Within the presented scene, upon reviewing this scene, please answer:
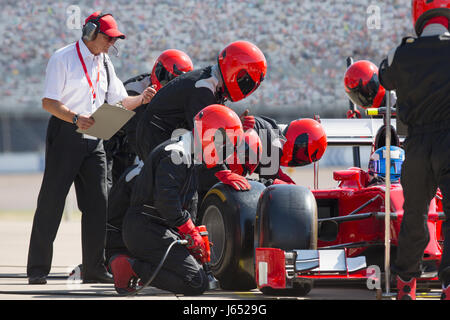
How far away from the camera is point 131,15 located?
26.1 m

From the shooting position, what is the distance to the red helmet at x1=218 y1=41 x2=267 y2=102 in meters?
5.55

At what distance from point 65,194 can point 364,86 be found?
259 centimetres

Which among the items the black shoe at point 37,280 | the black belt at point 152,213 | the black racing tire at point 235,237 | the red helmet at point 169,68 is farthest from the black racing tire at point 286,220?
the red helmet at point 169,68

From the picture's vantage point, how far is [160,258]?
475cm

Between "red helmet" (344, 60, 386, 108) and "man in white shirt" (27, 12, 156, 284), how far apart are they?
6.82 feet

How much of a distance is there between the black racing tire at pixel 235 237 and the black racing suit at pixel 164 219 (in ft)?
0.59

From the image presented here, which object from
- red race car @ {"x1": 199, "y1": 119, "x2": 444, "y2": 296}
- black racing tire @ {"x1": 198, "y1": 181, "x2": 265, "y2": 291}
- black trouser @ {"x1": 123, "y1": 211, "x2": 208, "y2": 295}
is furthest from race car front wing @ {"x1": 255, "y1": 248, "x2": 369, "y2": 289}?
black trouser @ {"x1": 123, "y1": 211, "x2": 208, "y2": 295}

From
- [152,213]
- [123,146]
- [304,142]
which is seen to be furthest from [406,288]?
[123,146]

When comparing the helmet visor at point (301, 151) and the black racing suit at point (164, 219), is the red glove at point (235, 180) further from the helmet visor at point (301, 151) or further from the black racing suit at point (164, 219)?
the helmet visor at point (301, 151)

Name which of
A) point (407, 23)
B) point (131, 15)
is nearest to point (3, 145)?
point (131, 15)

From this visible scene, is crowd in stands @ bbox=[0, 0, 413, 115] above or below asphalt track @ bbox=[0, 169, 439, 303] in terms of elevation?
above

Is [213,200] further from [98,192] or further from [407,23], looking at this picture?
[407,23]

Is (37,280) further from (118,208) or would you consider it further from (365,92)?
(365,92)

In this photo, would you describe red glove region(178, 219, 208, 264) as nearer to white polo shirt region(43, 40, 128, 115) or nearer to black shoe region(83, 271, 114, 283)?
black shoe region(83, 271, 114, 283)
